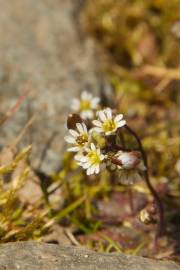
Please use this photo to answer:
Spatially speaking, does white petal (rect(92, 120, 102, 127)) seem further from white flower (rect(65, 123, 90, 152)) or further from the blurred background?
the blurred background

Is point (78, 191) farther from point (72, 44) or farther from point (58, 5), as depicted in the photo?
point (58, 5)

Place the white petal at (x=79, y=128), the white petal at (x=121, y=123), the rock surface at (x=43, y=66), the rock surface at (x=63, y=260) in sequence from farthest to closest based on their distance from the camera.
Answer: the rock surface at (x=43, y=66) → the white petal at (x=79, y=128) → the white petal at (x=121, y=123) → the rock surface at (x=63, y=260)

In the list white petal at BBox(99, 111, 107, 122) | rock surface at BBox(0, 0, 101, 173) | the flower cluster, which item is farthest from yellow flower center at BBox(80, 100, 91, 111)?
white petal at BBox(99, 111, 107, 122)

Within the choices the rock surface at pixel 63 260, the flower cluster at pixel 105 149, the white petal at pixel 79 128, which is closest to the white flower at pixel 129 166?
the flower cluster at pixel 105 149

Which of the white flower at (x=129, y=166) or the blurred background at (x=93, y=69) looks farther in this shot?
the blurred background at (x=93, y=69)

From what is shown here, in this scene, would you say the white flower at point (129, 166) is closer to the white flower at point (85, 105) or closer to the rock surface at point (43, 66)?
the white flower at point (85, 105)

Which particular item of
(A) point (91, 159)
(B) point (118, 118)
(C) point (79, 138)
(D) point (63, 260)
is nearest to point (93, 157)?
(A) point (91, 159)
